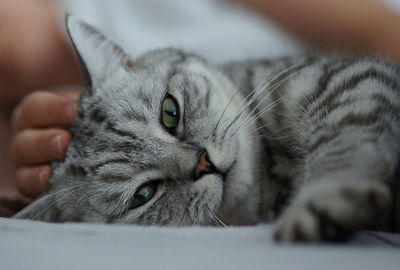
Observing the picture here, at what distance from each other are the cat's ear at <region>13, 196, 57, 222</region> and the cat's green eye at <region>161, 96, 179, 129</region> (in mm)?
449

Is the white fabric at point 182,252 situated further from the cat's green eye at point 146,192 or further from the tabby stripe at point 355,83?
the tabby stripe at point 355,83

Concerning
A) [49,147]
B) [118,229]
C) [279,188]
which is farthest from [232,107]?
[49,147]

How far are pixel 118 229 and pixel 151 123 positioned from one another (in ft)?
1.31

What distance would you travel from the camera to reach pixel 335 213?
21.7 inches

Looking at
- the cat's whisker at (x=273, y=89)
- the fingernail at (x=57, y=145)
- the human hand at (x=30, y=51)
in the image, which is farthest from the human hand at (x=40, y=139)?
the human hand at (x=30, y=51)

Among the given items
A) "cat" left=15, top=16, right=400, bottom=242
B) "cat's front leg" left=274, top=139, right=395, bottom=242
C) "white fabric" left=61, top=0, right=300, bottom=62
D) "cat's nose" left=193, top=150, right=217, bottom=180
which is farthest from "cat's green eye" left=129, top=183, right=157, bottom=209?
"white fabric" left=61, top=0, right=300, bottom=62

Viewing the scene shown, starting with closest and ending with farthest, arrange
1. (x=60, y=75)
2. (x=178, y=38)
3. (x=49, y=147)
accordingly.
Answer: (x=49, y=147)
(x=178, y=38)
(x=60, y=75)

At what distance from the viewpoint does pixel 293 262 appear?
1.59 feet

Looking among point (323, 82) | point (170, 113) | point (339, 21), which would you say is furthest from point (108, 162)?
point (339, 21)

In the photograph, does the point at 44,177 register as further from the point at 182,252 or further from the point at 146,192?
the point at 182,252

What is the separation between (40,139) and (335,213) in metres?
1.10

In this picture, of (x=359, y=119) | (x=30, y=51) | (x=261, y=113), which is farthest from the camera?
(x=30, y=51)

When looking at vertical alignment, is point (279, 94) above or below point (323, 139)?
above

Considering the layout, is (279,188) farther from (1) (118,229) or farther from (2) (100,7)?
(2) (100,7)
